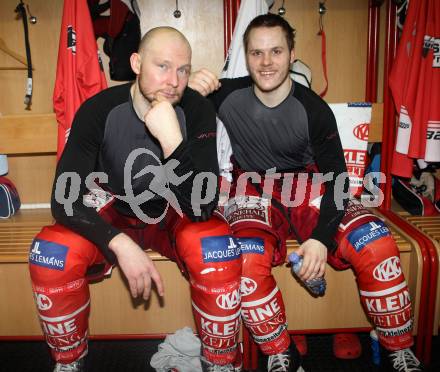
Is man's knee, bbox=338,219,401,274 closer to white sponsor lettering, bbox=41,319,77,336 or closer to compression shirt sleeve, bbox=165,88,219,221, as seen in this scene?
compression shirt sleeve, bbox=165,88,219,221

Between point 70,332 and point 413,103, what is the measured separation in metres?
1.64

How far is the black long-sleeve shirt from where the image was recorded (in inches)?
49.2

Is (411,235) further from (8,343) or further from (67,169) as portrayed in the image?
(8,343)

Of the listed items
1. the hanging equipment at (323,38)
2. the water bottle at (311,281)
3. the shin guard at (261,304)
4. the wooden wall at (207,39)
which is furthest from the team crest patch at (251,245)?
the wooden wall at (207,39)

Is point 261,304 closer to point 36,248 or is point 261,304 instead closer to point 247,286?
point 247,286

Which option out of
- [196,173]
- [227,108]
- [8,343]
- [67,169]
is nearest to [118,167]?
[67,169]

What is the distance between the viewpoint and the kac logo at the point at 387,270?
1.31m

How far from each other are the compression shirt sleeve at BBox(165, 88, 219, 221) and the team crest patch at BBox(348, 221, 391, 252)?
18.4 inches

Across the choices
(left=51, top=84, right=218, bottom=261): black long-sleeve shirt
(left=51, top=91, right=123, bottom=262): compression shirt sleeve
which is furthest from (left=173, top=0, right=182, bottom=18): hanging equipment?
(left=51, top=91, right=123, bottom=262): compression shirt sleeve

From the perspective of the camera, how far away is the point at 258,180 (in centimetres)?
166

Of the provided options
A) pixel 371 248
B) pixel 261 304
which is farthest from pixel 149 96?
pixel 371 248

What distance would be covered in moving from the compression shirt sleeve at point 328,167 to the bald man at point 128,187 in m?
0.35

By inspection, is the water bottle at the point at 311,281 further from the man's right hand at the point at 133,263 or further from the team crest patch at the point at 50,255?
the team crest patch at the point at 50,255

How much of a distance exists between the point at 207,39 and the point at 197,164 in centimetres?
113
